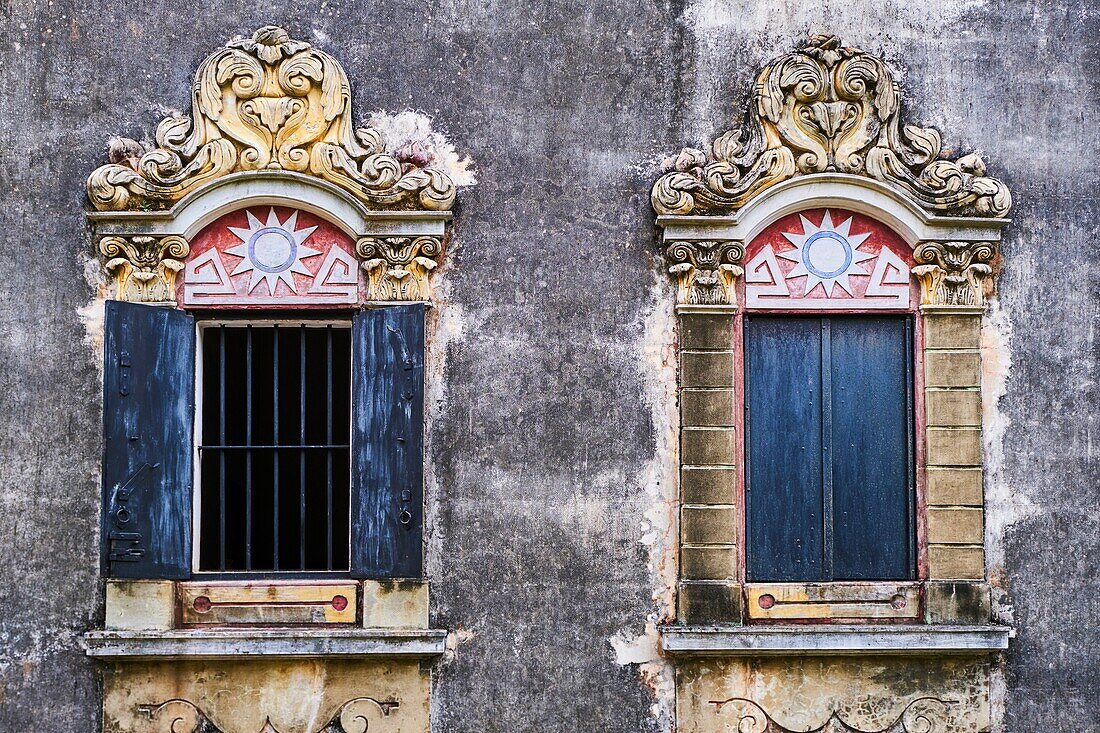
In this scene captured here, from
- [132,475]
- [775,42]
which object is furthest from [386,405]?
[775,42]

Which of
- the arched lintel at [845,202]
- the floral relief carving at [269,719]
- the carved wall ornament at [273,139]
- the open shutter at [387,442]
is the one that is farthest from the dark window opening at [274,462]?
the arched lintel at [845,202]

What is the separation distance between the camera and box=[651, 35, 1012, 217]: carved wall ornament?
23.3ft

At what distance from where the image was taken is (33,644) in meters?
6.91

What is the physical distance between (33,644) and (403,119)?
3.77 metres

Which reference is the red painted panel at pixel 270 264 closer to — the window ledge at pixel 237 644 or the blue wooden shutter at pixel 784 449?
the window ledge at pixel 237 644

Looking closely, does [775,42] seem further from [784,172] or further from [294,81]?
[294,81]

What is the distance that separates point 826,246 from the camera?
724 cm

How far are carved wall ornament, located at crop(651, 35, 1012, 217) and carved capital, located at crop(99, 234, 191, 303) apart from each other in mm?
2899

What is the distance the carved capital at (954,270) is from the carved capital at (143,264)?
443 cm

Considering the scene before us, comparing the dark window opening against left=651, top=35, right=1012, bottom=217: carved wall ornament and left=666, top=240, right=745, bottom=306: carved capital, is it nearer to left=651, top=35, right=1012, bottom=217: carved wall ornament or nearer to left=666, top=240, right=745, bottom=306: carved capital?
left=666, top=240, right=745, bottom=306: carved capital

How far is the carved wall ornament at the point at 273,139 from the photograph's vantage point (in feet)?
23.1

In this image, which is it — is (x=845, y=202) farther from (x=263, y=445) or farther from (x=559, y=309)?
(x=263, y=445)

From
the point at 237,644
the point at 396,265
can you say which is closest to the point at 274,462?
the point at 237,644

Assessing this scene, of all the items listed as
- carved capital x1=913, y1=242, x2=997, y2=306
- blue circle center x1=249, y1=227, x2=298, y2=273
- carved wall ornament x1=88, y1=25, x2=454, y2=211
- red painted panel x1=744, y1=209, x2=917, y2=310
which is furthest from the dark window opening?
carved capital x1=913, y1=242, x2=997, y2=306
